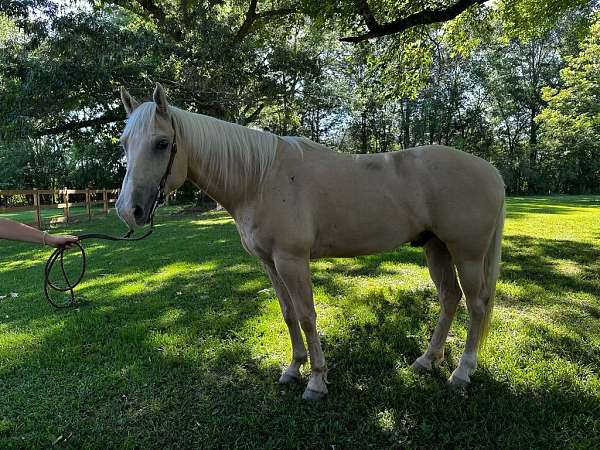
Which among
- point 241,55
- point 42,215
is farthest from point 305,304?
point 42,215

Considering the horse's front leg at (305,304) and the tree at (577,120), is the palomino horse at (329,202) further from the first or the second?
the tree at (577,120)

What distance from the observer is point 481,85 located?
116ft

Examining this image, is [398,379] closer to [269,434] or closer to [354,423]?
[354,423]

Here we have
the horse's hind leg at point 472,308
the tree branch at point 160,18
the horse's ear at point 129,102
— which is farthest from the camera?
the tree branch at point 160,18

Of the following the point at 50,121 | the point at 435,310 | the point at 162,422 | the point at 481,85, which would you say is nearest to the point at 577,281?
the point at 435,310

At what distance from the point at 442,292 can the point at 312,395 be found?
1.36 meters

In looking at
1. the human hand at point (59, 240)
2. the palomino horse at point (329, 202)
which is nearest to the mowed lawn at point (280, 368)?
the palomino horse at point (329, 202)

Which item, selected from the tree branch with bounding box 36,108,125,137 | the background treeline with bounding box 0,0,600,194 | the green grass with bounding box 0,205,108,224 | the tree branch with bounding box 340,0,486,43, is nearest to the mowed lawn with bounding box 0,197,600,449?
the tree branch with bounding box 340,0,486,43

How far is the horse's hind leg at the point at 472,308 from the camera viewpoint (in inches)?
107

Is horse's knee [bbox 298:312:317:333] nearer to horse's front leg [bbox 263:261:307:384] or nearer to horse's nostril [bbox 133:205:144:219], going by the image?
horse's front leg [bbox 263:261:307:384]

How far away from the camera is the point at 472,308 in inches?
112

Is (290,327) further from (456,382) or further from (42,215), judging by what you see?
(42,215)

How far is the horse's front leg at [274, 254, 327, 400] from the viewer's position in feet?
8.16

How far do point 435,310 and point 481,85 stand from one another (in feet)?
124
